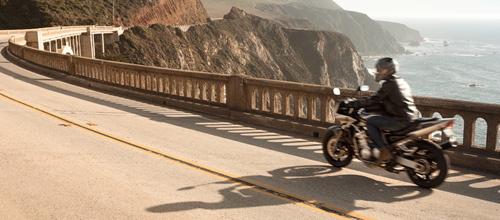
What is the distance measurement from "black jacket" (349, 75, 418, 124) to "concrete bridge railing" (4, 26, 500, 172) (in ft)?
5.08

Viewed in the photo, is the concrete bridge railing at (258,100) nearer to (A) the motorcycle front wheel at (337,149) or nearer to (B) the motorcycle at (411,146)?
(B) the motorcycle at (411,146)

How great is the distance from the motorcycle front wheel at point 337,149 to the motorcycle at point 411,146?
0.23ft

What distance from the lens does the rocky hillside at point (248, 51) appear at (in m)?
108

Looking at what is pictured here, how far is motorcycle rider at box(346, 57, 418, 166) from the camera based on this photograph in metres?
6.74

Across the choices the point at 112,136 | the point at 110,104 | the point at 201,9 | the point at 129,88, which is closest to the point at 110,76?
the point at 129,88

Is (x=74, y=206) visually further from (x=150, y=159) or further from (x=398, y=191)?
(x=398, y=191)

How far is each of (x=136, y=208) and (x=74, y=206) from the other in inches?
28.2

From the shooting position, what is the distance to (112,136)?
32.1ft

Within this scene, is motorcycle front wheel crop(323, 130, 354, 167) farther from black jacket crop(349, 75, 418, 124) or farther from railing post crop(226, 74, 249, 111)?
railing post crop(226, 74, 249, 111)

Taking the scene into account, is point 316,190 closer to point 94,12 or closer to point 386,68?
point 386,68

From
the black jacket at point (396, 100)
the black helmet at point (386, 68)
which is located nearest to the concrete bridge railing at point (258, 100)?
the black jacket at point (396, 100)

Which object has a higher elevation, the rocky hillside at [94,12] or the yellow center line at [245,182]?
the rocky hillside at [94,12]

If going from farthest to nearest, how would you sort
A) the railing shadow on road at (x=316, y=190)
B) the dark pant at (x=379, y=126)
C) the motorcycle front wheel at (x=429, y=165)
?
the dark pant at (x=379, y=126), the motorcycle front wheel at (x=429, y=165), the railing shadow on road at (x=316, y=190)

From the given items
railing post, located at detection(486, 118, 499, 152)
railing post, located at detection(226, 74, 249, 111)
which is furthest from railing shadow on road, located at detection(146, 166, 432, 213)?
railing post, located at detection(226, 74, 249, 111)
